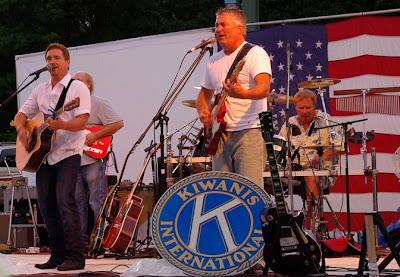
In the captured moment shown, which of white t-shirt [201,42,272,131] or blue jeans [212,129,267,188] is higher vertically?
white t-shirt [201,42,272,131]

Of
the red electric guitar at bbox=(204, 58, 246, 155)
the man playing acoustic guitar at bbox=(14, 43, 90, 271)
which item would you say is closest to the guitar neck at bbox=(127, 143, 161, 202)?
the man playing acoustic guitar at bbox=(14, 43, 90, 271)

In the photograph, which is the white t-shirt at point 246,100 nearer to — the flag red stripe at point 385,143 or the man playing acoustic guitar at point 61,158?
the man playing acoustic guitar at point 61,158

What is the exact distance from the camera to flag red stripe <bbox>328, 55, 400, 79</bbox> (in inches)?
392

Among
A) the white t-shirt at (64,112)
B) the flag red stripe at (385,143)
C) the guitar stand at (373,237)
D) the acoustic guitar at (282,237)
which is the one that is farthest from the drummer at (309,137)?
the guitar stand at (373,237)

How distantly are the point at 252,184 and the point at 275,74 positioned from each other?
16.0 ft

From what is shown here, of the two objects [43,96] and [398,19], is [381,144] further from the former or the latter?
[43,96]

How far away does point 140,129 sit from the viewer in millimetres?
11383

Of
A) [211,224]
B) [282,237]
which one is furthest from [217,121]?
→ [282,237]

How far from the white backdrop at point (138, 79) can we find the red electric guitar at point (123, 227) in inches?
84.6

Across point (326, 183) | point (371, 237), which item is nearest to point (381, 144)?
point (326, 183)

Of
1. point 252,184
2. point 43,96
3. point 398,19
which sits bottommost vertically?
point 252,184

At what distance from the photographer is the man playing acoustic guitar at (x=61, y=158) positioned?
22.6 feet

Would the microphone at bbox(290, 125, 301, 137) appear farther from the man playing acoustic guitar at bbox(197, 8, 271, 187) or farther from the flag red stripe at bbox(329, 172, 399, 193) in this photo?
the man playing acoustic guitar at bbox(197, 8, 271, 187)

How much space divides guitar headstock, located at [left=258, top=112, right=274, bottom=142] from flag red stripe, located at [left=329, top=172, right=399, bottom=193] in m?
4.50
